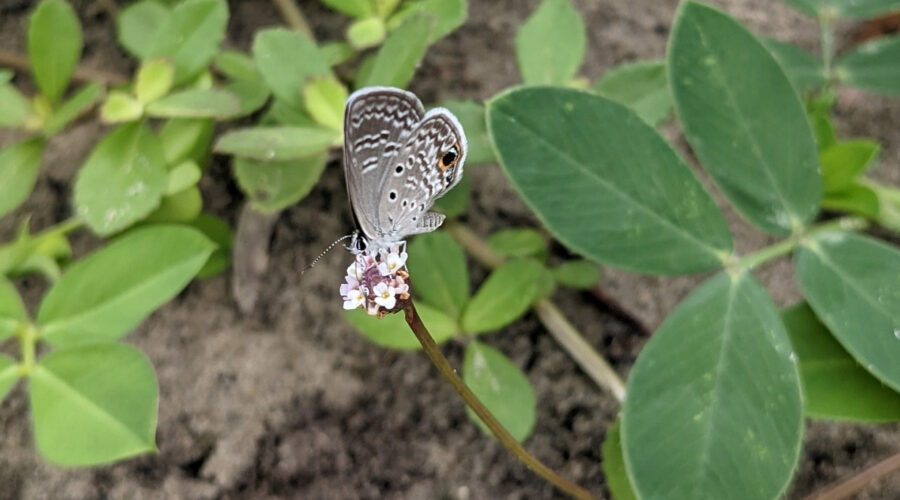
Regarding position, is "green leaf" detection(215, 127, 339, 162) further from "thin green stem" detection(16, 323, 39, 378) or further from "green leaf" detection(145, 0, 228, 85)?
"thin green stem" detection(16, 323, 39, 378)

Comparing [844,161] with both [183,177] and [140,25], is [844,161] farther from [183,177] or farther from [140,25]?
[140,25]

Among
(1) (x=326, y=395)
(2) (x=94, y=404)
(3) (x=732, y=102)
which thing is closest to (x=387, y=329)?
(1) (x=326, y=395)

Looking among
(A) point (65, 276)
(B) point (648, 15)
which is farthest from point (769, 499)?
(B) point (648, 15)

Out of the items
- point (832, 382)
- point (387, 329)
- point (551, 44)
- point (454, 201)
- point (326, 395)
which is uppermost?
point (551, 44)

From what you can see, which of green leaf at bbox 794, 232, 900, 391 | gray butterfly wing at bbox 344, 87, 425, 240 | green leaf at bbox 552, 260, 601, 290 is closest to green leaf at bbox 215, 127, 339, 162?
gray butterfly wing at bbox 344, 87, 425, 240

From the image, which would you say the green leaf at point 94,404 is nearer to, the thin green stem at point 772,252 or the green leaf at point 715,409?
the green leaf at point 715,409

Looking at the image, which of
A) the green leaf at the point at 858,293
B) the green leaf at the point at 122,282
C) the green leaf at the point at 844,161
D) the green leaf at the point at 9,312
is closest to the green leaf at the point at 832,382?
the green leaf at the point at 858,293
